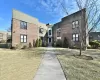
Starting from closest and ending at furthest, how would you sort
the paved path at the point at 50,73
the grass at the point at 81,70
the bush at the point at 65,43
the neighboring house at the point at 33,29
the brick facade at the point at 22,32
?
1. the paved path at the point at 50,73
2. the grass at the point at 81,70
3. the brick facade at the point at 22,32
4. the neighboring house at the point at 33,29
5. the bush at the point at 65,43

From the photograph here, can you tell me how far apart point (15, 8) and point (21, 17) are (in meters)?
2.14

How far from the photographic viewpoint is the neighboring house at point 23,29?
23.1 m

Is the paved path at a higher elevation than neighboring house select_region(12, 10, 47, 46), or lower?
lower

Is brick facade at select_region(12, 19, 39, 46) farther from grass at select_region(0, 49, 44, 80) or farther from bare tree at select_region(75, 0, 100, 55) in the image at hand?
bare tree at select_region(75, 0, 100, 55)

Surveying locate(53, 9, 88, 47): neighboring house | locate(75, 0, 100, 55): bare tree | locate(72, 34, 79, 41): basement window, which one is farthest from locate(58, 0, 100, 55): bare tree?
locate(72, 34, 79, 41): basement window

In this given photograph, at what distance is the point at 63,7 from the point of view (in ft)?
48.0

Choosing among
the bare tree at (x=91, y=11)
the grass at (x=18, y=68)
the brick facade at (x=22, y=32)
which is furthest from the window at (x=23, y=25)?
the grass at (x=18, y=68)

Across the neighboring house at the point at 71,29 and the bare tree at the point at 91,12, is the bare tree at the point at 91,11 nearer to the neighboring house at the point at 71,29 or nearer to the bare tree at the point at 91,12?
the bare tree at the point at 91,12

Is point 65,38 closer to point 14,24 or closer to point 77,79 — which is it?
point 14,24

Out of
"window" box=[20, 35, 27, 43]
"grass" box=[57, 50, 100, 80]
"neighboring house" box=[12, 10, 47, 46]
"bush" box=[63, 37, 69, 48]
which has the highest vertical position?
"neighboring house" box=[12, 10, 47, 46]

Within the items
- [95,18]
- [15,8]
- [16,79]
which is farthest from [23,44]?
[16,79]

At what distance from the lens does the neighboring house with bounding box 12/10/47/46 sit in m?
23.1

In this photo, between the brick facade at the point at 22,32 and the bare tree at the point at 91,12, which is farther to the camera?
the brick facade at the point at 22,32

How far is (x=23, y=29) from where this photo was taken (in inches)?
985
